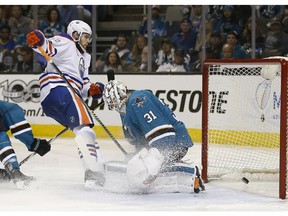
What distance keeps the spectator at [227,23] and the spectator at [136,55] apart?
71cm

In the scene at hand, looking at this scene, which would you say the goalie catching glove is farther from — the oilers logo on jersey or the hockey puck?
the oilers logo on jersey

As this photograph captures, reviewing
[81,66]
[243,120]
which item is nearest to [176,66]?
[243,120]

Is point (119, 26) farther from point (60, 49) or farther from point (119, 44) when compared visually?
point (60, 49)

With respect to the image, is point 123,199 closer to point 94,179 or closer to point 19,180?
point 94,179

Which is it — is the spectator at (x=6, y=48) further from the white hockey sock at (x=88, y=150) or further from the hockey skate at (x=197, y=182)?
the hockey skate at (x=197, y=182)

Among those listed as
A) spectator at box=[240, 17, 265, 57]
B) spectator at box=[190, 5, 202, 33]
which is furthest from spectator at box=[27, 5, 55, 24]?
spectator at box=[240, 17, 265, 57]

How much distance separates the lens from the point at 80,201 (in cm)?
452

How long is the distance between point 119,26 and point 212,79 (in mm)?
2200

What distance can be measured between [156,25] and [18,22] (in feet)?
4.73

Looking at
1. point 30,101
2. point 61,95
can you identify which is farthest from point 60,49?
point 30,101

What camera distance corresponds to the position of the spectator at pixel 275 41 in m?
8.02

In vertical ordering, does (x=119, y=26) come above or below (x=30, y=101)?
above

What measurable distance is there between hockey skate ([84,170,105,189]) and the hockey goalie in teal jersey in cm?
31

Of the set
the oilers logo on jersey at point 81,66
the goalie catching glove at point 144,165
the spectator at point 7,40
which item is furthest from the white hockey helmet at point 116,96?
the spectator at point 7,40
